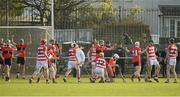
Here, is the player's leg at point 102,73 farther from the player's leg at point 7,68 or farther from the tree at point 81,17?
the tree at point 81,17

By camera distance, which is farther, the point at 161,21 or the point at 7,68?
the point at 161,21

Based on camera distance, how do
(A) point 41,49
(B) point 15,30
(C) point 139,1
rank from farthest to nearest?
(C) point 139,1, (B) point 15,30, (A) point 41,49

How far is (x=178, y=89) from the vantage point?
92.6 feet

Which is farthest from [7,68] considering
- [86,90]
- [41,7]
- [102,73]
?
[41,7]

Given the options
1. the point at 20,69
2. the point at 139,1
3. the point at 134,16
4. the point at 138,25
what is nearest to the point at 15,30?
the point at 20,69

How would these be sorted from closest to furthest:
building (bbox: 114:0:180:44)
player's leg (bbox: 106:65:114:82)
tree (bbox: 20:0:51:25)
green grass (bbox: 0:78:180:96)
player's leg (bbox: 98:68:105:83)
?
green grass (bbox: 0:78:180:96) → player's leg (bbox: 98:68:105:83) → player's leg (bbox: 106:65:114:82) → building (bbox: 114:0:180:44) → tree (bbox: 20:0:51:25)

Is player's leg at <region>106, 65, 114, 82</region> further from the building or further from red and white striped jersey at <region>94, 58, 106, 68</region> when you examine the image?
the building

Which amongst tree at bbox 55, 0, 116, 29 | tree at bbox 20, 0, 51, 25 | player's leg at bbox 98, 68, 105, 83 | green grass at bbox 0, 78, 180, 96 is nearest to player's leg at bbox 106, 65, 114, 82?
player's leg at bbox 98, 68, 105, 83

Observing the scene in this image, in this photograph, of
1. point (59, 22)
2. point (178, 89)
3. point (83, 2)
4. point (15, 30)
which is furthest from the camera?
point (83, 2)

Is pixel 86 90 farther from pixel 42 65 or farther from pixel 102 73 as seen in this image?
pixel 102 73

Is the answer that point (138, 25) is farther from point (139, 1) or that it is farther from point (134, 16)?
point (139, 1)

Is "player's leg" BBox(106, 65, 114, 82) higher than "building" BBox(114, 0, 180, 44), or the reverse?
"building" BBox(114, 0, 180, 44)

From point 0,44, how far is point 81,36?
742 cm

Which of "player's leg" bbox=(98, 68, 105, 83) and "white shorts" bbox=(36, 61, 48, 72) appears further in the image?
"player's leg" bbox=(98, 68, 105, 83)
